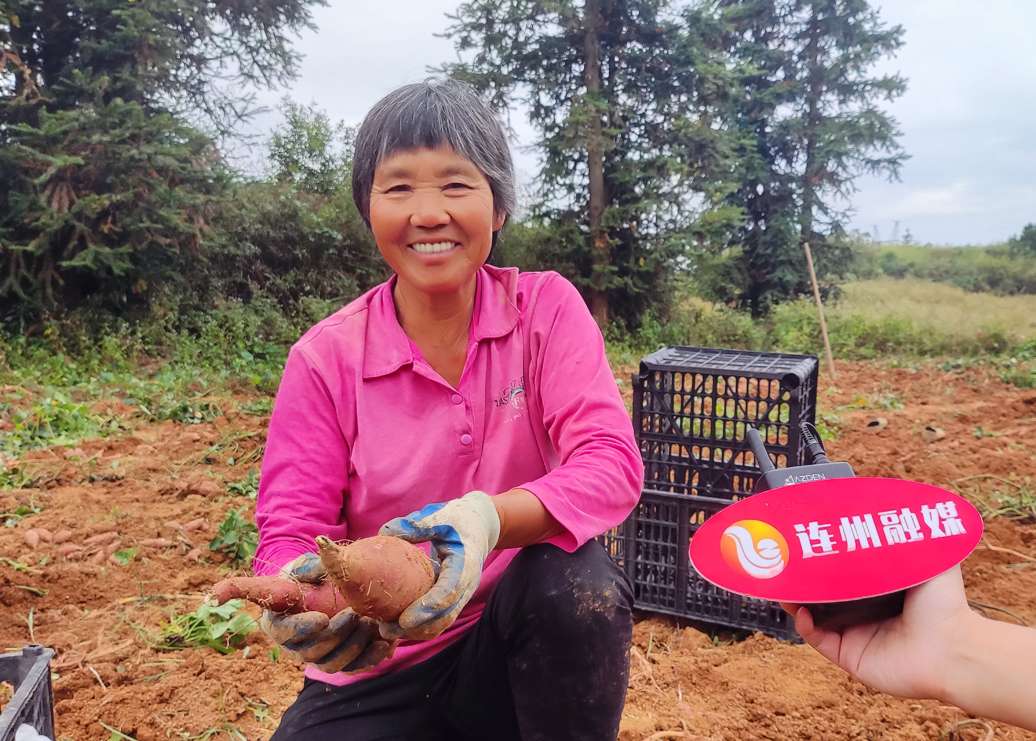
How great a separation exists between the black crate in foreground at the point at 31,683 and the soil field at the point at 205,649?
0.68 m

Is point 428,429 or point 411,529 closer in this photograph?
point 411,529

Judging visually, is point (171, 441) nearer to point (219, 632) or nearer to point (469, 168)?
point (219, 632)

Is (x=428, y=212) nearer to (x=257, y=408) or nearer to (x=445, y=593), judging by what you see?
(x=445, y=593)

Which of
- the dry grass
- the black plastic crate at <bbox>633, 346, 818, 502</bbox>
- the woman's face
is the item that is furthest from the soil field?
the dry grass

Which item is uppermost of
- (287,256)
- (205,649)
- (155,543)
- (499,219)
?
(287,256)

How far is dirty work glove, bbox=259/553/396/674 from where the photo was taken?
1.05 m

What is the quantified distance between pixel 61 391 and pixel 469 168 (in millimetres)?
5243

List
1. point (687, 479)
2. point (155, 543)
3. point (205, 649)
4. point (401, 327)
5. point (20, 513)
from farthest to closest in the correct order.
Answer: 1. point (20, 513)
2. point (155, 543)
3. point (687, 479)
4. point (205, 649)
5. point (401, 327)

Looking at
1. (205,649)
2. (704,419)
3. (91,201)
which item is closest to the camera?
(205,649)

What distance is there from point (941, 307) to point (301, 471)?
1316 centimetres

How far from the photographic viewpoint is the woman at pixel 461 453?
1177mm

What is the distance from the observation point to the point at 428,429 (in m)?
1.34

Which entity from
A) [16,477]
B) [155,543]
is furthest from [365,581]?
[16,477]

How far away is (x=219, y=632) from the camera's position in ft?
7.21
